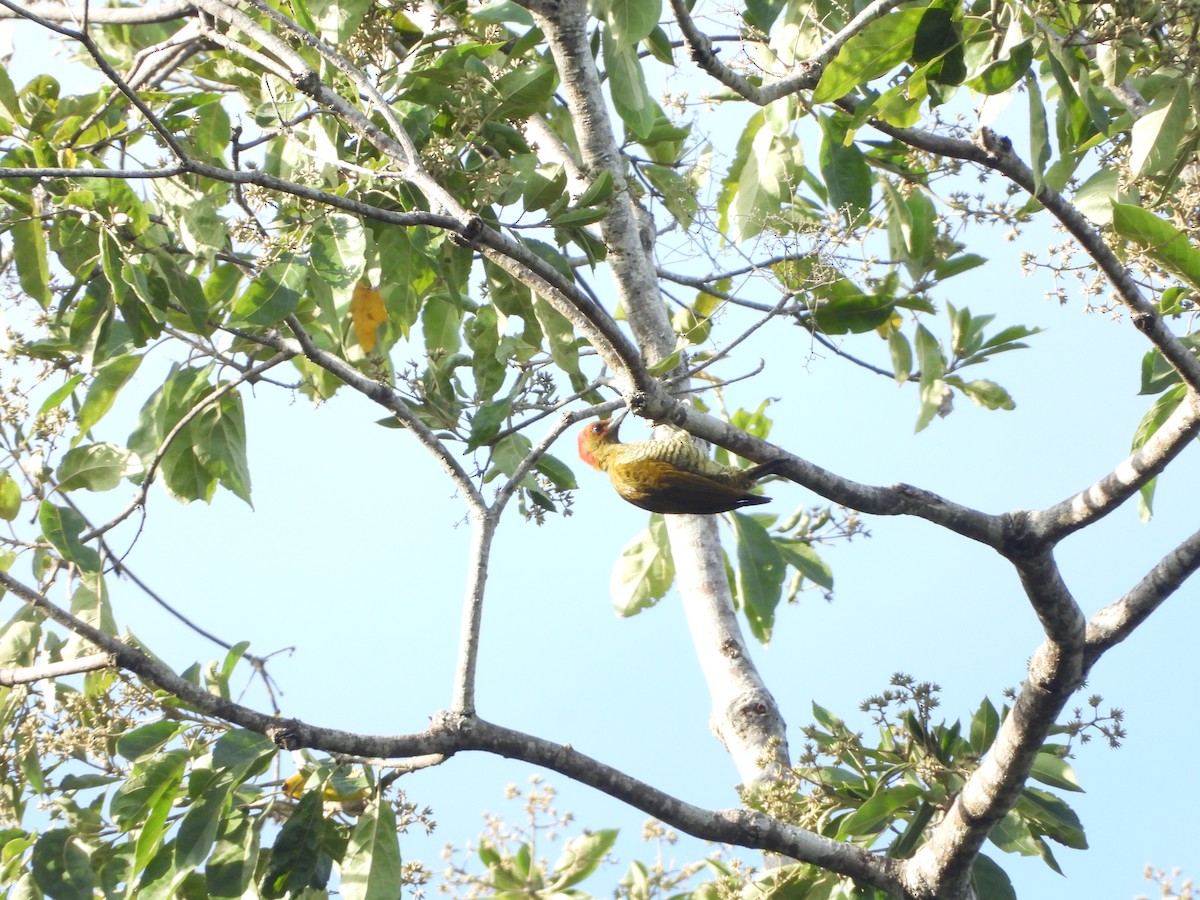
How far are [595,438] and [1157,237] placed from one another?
A: 262 cm

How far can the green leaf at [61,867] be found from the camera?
2.97m

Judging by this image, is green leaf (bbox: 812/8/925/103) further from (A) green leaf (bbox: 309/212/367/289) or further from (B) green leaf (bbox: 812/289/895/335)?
(A) green leaf (bbox: 309/212/367/289)

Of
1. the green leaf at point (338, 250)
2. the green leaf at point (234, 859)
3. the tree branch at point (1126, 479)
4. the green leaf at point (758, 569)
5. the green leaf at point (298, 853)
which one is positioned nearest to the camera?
the tree branch at point (1126, 479)

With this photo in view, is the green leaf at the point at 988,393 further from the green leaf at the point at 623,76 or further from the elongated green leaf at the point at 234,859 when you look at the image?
the elongated green leaf at the point at 234,859

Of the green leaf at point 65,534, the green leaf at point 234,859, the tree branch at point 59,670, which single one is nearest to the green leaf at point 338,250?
the green leaf at point 65,534

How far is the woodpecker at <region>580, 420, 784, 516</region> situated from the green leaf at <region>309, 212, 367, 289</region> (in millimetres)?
1152

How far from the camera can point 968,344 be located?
4.41m

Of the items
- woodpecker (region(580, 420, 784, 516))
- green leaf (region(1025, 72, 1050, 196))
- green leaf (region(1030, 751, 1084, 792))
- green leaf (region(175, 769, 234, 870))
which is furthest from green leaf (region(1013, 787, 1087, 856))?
green leaf (region(175, 769, 234, 870))

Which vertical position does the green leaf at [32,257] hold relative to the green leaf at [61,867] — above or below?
above

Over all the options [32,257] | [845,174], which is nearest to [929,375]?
[845,174]

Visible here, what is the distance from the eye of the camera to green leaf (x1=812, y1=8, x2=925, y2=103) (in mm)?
2604

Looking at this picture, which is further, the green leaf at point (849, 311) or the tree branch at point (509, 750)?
the green leaf at point (849, 311)

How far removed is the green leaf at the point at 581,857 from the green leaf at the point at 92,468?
1.75m

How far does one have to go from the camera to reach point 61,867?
9.89 feet
